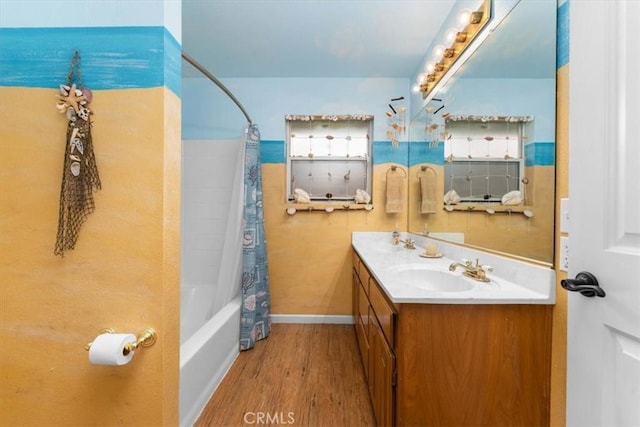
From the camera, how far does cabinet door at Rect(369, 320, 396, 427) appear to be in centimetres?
94

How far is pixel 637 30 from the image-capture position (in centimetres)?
56

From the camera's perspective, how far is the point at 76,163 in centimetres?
76

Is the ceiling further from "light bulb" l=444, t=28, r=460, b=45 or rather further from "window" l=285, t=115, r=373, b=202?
"window" l=285, t=115, r=373, b=202

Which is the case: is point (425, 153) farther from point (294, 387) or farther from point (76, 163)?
point (76, 163)

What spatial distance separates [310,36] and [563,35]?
5.07ft

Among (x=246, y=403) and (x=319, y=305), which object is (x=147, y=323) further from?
(x=319, y=305)

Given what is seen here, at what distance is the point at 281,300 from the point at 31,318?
181 centimetres

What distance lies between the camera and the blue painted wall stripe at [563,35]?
87 centimetres

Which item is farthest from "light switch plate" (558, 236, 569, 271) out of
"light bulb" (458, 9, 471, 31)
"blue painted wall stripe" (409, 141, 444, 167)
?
"light bulb" (458, 9, 471, 31)

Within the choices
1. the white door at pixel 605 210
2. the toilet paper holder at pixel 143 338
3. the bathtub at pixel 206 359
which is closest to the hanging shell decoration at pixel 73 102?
the toilet paper holder at pixel 143 338

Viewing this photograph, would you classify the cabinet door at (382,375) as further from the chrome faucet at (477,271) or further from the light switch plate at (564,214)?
the light switch plate at (564,214)

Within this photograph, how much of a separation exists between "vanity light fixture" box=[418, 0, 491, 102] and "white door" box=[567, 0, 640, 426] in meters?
0.76

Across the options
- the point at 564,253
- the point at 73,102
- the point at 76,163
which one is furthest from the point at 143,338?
the point at 564,253

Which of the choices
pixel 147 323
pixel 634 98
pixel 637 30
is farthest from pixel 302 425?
pixel 637 30
